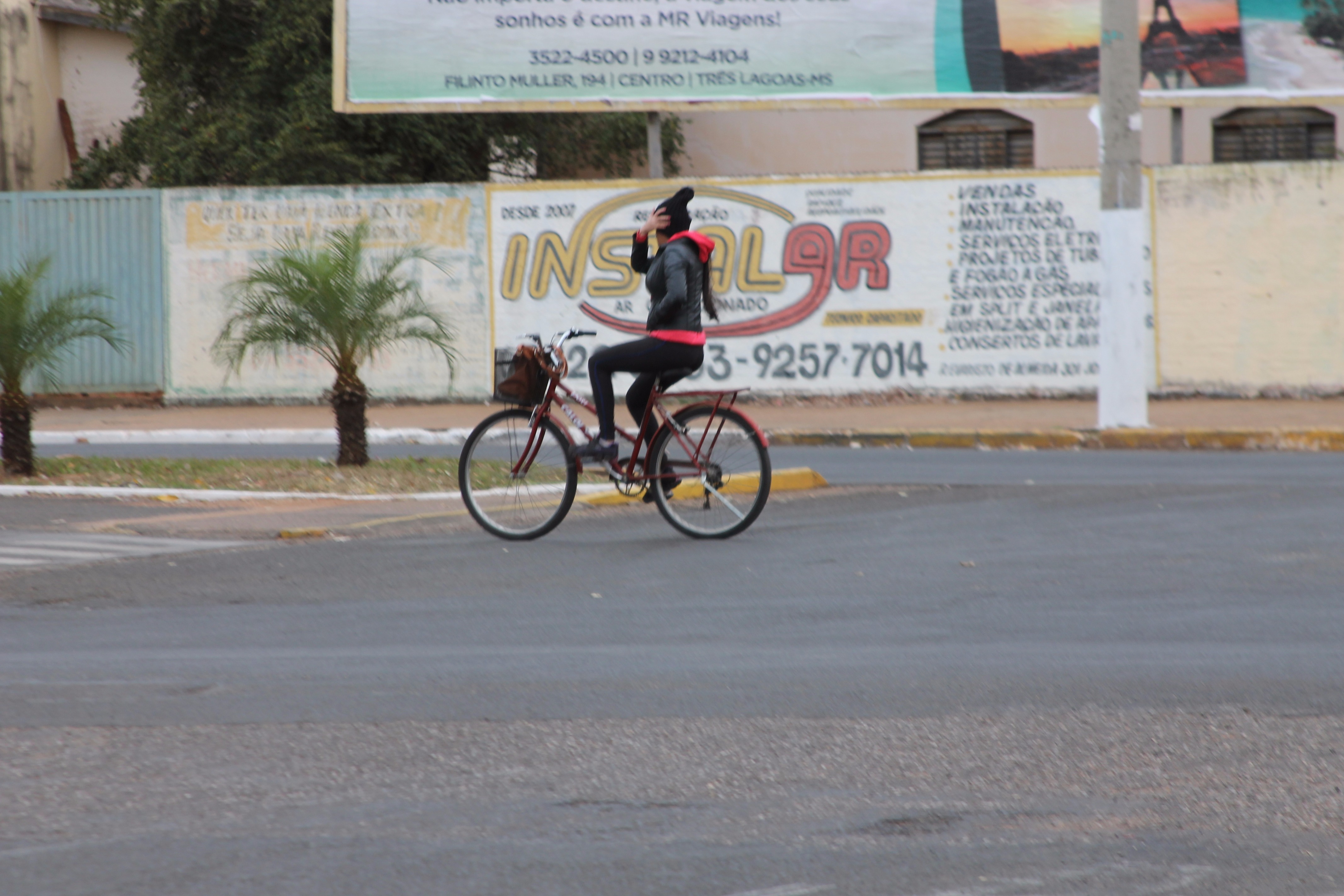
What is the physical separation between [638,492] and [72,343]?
11.7 m

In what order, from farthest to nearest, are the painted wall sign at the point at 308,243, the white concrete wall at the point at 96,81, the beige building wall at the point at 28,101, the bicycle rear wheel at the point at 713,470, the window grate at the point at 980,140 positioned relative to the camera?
the white concrete wall at the point at 96,81
the beige building wall at the point at 28,101
the window grate at the point at 980,140
the painted wall sign at the point at 308,243
the bicycle rear wheel at the point at 713,470

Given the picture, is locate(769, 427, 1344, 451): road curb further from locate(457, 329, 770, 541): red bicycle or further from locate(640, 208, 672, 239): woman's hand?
locate(640, 208, 672, 239): woman's hand

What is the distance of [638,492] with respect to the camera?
8.88 m

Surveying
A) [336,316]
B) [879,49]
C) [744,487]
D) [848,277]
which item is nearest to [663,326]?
[744,487]

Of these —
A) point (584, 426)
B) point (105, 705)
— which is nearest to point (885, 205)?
point (584, 426)

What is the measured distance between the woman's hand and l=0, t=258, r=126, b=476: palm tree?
17.0 ft

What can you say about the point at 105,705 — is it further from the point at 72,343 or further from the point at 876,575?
the point at 72,343

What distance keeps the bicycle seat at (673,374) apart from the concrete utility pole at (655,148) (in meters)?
9.46

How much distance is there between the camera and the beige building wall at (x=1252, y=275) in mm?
16797

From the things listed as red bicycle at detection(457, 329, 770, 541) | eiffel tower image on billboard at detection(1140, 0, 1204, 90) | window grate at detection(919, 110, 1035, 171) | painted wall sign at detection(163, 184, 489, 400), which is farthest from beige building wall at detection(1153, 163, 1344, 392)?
red bicycle at detection(457, 329, 770, 541)

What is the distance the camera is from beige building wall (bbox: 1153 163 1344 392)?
1680 centimetres

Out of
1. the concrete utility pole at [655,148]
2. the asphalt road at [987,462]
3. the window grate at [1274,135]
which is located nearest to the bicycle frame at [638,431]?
the asphalt road at [987,462]

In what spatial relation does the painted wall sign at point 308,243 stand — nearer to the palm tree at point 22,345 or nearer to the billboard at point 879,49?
the billboard at point 879,49

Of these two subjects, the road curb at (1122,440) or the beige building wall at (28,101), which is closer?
the road curb at (1122,440)
